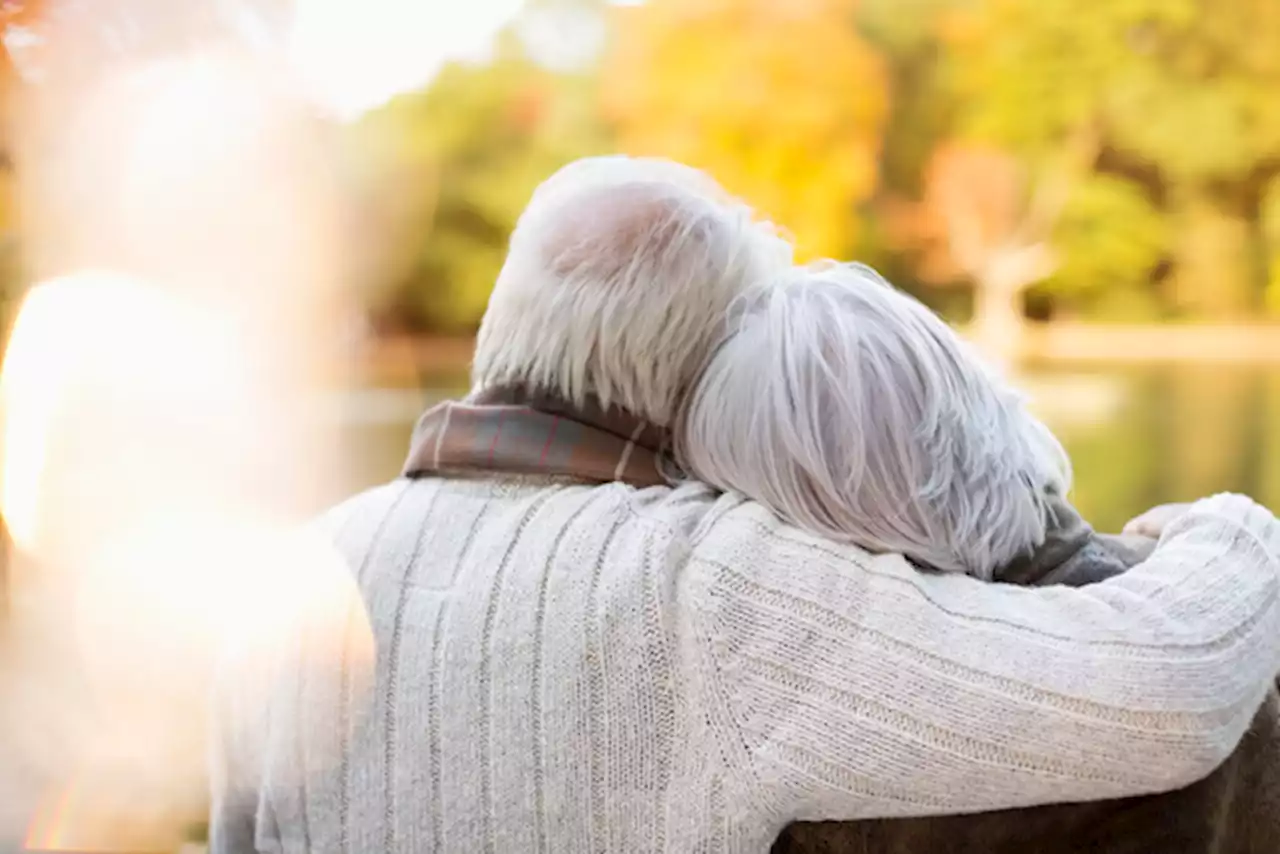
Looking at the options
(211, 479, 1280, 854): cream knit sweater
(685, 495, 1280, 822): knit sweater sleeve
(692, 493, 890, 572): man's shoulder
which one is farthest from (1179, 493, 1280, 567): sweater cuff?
(692, 493, 890, 572): man's shoulder

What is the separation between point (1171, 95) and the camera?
2.21 metres

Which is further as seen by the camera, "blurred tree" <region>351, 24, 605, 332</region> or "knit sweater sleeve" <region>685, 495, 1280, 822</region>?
"blurred tree" <region>351, 24, 605, 332</region>

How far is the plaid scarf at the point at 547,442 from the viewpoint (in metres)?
0.98

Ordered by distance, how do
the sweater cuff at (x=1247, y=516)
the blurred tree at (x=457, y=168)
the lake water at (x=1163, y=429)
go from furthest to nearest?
the lake water at (x=1163, y=429) → the blurred tree at (x=457, y=168) → the sweater cuff at (x=1247, y=516)

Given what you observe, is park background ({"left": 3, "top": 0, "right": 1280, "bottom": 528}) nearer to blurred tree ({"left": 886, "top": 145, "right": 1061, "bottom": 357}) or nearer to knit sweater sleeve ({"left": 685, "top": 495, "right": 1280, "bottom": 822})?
blurred tree ({"left": 886, "top": 145, "right": 1061, "bottom": 357})

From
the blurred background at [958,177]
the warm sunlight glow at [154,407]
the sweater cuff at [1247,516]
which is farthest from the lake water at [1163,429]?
the warm sunlight glow at [154,407]

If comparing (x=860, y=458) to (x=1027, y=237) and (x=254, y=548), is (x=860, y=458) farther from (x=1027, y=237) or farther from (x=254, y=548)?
(x=1027, y=237)

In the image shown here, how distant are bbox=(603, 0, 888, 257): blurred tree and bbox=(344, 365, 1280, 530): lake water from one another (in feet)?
1.89

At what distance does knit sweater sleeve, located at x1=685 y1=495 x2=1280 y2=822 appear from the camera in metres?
0.80

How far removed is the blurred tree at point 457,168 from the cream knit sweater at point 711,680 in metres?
1.00

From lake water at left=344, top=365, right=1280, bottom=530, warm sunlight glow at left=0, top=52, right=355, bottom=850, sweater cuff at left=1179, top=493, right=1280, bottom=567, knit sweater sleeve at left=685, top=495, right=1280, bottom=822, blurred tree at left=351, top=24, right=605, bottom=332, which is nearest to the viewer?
knit sweater sleeve at left=685, top=495, right=1280, bottom=822

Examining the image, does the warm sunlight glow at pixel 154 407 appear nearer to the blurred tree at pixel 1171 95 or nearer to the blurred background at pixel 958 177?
the blurred background at pixel 958 177

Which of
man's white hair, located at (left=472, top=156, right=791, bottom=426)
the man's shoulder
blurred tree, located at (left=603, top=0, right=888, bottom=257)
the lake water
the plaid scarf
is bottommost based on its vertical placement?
the lake water

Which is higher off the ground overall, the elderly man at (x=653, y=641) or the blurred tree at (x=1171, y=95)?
the blurred tree at (x=1171, y=95)
